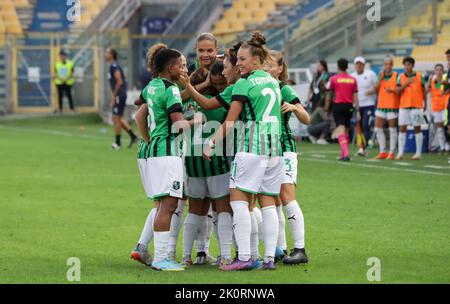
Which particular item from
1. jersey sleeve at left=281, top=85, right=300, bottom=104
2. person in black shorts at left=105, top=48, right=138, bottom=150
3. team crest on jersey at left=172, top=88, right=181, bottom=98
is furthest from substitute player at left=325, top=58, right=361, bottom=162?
team crest on jersey at left=172, top=88, right=181, bottom=98

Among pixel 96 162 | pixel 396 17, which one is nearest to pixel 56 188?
pixel 96 162

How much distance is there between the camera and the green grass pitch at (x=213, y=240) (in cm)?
950

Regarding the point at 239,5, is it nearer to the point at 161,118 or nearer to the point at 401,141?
the point at 401,141

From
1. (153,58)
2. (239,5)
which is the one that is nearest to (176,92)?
(153,58)

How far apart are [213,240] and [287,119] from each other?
1950 mm

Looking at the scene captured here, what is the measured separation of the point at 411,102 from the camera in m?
22.4

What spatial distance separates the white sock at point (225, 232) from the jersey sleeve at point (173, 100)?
42.2 inches

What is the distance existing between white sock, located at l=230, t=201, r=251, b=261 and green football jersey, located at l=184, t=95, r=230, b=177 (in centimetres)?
47

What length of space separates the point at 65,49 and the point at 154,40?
332cm

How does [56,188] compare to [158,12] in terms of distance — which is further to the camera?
[158,12]

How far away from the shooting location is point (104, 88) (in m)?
39.5

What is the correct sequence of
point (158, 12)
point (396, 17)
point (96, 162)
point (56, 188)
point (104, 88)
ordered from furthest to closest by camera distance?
point (158, 12) < point (104, 88) < point (396, 17) < point (96, 162) < point (56, 188)

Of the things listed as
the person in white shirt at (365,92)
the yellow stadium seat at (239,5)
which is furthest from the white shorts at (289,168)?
the yellow stadium seat at (239,5)
